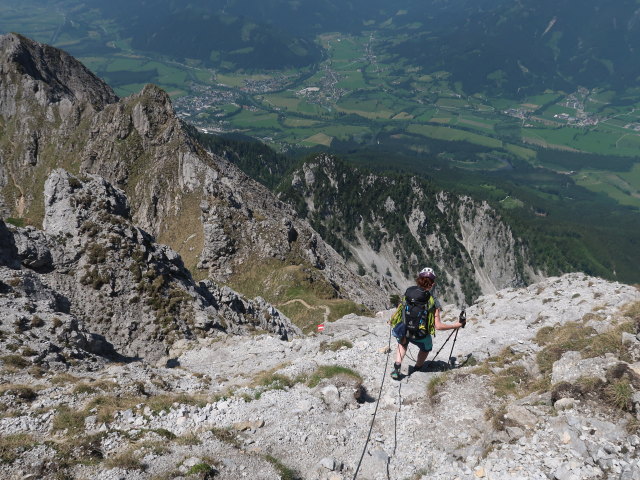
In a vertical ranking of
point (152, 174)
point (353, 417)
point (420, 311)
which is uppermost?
point (420, 311)

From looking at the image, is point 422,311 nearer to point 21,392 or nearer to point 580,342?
point 580,342

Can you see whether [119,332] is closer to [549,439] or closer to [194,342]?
[194,342]

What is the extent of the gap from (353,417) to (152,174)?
9573 cm

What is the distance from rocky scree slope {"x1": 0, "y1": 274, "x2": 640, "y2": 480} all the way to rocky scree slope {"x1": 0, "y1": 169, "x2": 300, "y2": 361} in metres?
12.4

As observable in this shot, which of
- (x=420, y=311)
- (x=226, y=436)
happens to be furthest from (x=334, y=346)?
(x=226, y=436)

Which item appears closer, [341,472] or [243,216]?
[341,472]

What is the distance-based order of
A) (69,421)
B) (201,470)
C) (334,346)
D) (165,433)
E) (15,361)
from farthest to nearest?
1. (334,346)
2. (15,361)
3. (69,421)
4. (165,433)
5. (201,470)

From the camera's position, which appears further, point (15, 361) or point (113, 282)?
point (113, 282)

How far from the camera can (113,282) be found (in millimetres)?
39375

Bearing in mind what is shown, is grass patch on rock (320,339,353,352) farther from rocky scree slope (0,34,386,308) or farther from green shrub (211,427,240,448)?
rocky scree slope (0,34,386,308)

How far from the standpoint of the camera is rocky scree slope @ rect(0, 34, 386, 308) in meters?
78.4

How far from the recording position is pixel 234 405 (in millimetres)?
18797

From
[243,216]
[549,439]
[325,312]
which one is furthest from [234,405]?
[243,216]

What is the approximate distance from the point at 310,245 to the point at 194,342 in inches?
2029
